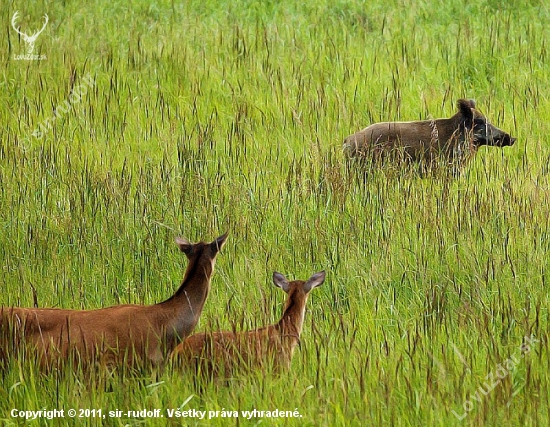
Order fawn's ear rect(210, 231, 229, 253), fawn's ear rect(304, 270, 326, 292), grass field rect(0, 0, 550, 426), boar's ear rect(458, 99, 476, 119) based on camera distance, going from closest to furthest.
Result: grass field rect(0, 0, 550, 426) < fawn's ear rect(210, 231, 229, 253) < fawn's ear rect(304, 270, 326, 292) < boar's ear rect(458, 99, 476, 119)

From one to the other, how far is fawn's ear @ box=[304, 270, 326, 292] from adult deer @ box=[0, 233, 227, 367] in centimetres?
57

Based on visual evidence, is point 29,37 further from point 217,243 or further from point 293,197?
point 217,243

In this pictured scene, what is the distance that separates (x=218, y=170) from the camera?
820cm

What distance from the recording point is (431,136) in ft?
29.2

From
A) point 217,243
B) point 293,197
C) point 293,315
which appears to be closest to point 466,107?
point 293,197

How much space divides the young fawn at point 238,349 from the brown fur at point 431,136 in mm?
3598

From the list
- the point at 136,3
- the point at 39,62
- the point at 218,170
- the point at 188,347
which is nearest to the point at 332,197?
the point at 218,170

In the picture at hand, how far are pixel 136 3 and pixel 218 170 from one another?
5679 millimetres

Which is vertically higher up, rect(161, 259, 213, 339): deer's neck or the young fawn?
rect(161, 259, 213, 339): deer's neck

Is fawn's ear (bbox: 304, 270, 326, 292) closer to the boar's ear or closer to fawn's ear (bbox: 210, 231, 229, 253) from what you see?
fawn's ear (bbox: 210, 231, 229, 253)

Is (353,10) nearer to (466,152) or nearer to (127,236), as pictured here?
(466,152)

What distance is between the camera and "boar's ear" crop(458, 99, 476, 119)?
29.7 ft

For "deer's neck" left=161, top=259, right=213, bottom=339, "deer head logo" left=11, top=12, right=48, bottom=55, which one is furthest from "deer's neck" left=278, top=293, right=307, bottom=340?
"deer head logo" left=11, top=12, right=48, bottom=55

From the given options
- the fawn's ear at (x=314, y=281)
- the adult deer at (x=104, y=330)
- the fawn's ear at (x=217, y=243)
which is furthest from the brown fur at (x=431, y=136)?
the adult deer at (x=104, y=330)
